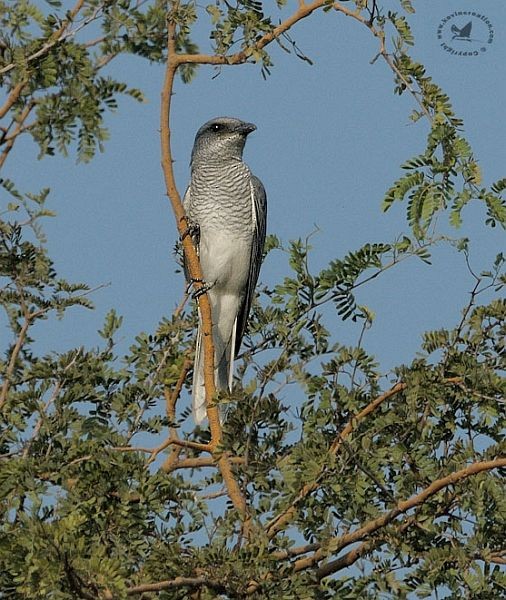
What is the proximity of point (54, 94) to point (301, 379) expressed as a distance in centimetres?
190

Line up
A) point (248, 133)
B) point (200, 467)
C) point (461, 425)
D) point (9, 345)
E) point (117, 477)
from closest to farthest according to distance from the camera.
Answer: point (117, 477), point (461, 425), point (200, 467), point (9, 345), point (248, 133)

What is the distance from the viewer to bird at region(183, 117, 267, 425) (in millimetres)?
7754

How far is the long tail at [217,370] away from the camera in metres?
Answer: 6.35

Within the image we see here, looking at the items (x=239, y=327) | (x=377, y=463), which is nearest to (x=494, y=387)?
(x=377, y=463)

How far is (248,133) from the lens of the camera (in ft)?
26.3

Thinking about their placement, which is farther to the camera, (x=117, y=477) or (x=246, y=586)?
(x=117, y=477)

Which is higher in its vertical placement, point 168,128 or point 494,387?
point 168,128

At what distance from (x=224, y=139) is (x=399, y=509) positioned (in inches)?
173

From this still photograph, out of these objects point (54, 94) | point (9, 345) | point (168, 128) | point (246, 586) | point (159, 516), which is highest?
point (54, 94)

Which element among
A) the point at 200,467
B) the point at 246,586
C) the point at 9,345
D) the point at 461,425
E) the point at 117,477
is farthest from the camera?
the point at 9,345

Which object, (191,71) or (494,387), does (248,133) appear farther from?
(494,387)

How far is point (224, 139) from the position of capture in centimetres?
809

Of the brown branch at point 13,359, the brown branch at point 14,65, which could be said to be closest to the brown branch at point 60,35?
the brown branch at point 14,65

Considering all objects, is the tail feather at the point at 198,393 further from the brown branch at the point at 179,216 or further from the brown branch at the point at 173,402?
the brown branch at the point at 179,216
